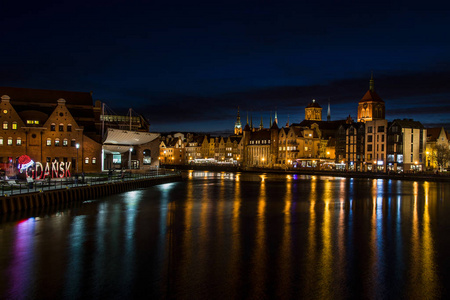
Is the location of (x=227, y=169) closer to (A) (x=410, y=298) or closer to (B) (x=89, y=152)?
(B) (x=89, y=152)

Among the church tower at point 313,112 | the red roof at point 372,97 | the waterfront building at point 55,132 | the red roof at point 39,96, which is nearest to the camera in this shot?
the waterfront building at point 55,132

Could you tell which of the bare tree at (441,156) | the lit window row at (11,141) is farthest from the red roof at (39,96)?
the bare tree at (441,156)

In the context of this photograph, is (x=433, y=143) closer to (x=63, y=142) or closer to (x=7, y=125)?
(x=63, y=142)

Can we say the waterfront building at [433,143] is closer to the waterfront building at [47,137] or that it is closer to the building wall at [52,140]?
the waterfront building at [47,137]

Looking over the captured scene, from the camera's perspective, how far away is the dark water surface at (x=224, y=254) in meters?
16.2

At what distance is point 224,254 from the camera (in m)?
21.0

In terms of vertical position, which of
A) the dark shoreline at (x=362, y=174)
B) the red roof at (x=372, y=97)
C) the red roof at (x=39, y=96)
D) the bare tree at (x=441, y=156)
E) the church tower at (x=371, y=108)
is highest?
the red roof at (x=372, y=97)

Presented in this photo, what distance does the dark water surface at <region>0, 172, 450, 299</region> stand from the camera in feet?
53.0

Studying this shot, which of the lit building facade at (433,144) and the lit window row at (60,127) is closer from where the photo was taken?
the lit window row at (60,127)

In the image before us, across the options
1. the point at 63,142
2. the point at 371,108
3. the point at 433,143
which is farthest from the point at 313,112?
the point at 63,142

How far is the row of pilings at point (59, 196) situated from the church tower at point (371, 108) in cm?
9612

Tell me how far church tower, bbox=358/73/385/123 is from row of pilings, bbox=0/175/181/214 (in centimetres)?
9612

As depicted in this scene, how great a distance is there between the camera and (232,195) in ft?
166

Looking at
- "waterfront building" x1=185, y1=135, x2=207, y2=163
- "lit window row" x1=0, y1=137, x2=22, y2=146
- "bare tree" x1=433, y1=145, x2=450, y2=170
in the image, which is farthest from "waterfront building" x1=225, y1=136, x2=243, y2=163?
"lit window row" x1=0, y1=137, x2=22, y2=146
